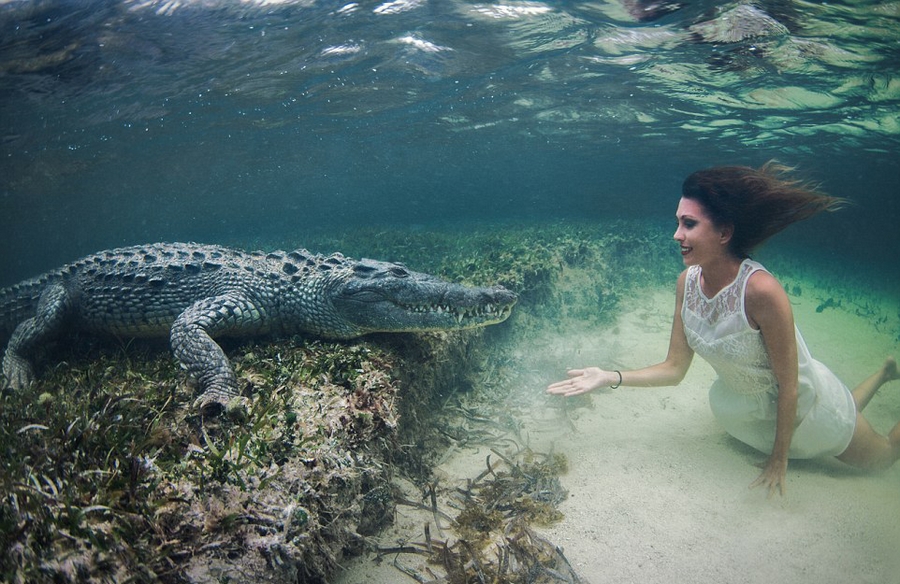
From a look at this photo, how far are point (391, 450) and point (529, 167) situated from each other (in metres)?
46.9

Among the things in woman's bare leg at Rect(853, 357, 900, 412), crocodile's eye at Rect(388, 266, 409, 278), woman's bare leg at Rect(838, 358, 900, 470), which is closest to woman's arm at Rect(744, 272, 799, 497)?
woman's bare leg at Rect(838, 358, 900, 470)

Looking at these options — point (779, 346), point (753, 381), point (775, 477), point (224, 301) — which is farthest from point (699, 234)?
point (224, 301)

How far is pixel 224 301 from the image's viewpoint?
372cm

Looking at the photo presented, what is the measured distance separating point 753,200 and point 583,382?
1.76 m

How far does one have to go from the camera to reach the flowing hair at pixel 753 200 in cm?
286

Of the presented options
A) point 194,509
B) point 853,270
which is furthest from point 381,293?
point 853,270

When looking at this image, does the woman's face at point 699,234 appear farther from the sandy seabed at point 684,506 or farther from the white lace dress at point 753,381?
the sandy seabed at point 684,506

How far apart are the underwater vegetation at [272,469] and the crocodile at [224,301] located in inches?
8.0

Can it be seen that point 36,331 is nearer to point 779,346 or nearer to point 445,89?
point 779,346

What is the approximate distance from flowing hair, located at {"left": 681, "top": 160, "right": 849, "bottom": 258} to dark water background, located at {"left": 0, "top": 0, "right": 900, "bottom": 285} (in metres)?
6.75

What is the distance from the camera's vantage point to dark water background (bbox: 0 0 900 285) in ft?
28.0

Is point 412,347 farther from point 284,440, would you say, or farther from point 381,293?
point 284,440

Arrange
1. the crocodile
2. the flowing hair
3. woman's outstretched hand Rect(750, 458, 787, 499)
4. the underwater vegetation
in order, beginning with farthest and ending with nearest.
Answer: the crocodile, woman's outstretched hand Rect(750, 458, 787, 499), the flowing hair, the underwater vegetation

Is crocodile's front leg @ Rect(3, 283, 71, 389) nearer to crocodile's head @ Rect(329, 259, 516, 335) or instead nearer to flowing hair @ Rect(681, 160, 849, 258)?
crocodile's head @ Rect(329, 259, 516, 335)
